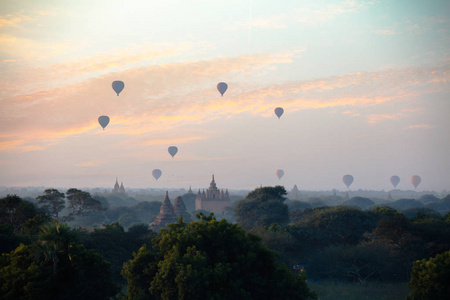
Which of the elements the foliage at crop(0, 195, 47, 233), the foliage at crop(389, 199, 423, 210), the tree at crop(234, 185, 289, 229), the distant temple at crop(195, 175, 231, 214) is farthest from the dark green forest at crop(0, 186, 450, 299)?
the foliage at crop(389, 199, 423, 210)

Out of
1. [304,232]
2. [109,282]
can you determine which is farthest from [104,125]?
[109,282]

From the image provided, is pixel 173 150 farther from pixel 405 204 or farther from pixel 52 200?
pixel 405 204

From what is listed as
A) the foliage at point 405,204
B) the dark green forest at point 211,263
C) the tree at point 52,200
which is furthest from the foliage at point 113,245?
the foliage at point 405,204

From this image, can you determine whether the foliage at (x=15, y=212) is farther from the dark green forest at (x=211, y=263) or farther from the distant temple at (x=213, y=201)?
the distant temple at (x=213, y=201)

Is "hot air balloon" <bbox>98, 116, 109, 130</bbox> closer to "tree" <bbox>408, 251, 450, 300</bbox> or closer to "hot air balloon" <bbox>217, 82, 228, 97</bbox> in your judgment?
"hot air balloon" <bbox>217, 82, 228, 97</bbox>

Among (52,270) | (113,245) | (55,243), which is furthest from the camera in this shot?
(113,245)

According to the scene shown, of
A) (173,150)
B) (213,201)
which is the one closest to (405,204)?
(213,201)

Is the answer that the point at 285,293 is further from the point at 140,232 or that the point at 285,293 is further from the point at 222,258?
the point at 140,232
